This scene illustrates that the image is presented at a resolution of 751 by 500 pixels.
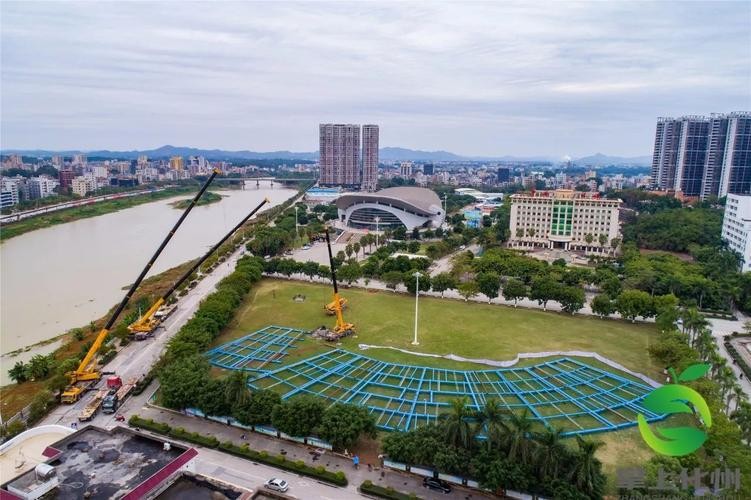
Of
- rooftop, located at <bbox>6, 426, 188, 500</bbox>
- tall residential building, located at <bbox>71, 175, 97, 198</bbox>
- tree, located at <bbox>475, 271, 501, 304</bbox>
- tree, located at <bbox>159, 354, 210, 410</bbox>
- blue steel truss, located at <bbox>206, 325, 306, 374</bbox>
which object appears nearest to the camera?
rooftop, located at <bbox>6, 426, 188, 500</bbox>

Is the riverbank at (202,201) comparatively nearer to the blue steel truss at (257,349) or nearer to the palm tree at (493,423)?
the blue steel truss at (257,349)

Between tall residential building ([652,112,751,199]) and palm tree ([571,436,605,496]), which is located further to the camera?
tall residential building ([652,112,751,199])

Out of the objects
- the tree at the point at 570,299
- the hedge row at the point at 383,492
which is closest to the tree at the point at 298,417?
the hedge row at the point at 383,492

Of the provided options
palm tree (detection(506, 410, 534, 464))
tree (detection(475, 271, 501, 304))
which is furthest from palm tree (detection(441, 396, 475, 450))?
tree (detection(475, 271, 501, 304))

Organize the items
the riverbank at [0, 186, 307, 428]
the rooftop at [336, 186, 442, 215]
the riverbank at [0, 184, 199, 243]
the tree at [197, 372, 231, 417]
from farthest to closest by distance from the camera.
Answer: the rooftop at [336, 186, 442, 215] → the riverbank at [0, 184, 199, 243] → the riverbank at [0, 186, 307, 428] → the tree at [197, 372, 231, 417]

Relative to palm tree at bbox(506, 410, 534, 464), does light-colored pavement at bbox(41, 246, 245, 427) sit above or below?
below

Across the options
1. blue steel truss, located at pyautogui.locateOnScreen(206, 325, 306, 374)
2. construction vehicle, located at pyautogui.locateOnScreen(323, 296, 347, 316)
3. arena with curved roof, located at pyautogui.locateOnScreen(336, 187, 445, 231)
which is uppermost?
arena with curved roof, located at pyautogui.locateOnScreen(336, 187, 445, 231)

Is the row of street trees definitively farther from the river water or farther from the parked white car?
the river water
